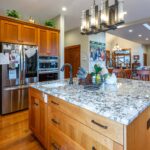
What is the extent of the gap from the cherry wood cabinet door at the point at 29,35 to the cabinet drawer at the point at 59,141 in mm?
2609

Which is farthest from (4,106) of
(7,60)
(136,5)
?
(136,5)

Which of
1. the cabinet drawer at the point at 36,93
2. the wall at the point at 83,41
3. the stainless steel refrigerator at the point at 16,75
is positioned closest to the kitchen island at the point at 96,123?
the cabinet drawer at the point at 36,93

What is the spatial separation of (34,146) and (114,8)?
2.44 m

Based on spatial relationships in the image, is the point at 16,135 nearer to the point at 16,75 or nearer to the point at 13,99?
the point at 13,99

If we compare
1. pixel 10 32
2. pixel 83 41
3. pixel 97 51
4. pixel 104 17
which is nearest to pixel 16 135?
pixel 10 32

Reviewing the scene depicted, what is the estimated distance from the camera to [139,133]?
104cm

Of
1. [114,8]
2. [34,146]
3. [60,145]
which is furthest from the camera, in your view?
[114,8]

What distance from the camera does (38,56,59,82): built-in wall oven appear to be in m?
3.92

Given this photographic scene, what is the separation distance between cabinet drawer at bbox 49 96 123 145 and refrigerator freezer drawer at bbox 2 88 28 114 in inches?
88.9

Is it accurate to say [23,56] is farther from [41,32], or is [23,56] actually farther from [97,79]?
[97,79]

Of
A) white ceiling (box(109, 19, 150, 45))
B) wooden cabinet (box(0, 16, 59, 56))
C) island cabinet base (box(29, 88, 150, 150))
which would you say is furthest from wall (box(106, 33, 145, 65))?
island cabinet base (box(29, 88, 150, 150))

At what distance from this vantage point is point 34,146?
2041 mm

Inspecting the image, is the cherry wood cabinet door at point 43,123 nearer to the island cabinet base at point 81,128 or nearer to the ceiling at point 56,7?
the island cabinet base at point 81,128

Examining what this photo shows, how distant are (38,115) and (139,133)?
54.7 inches
